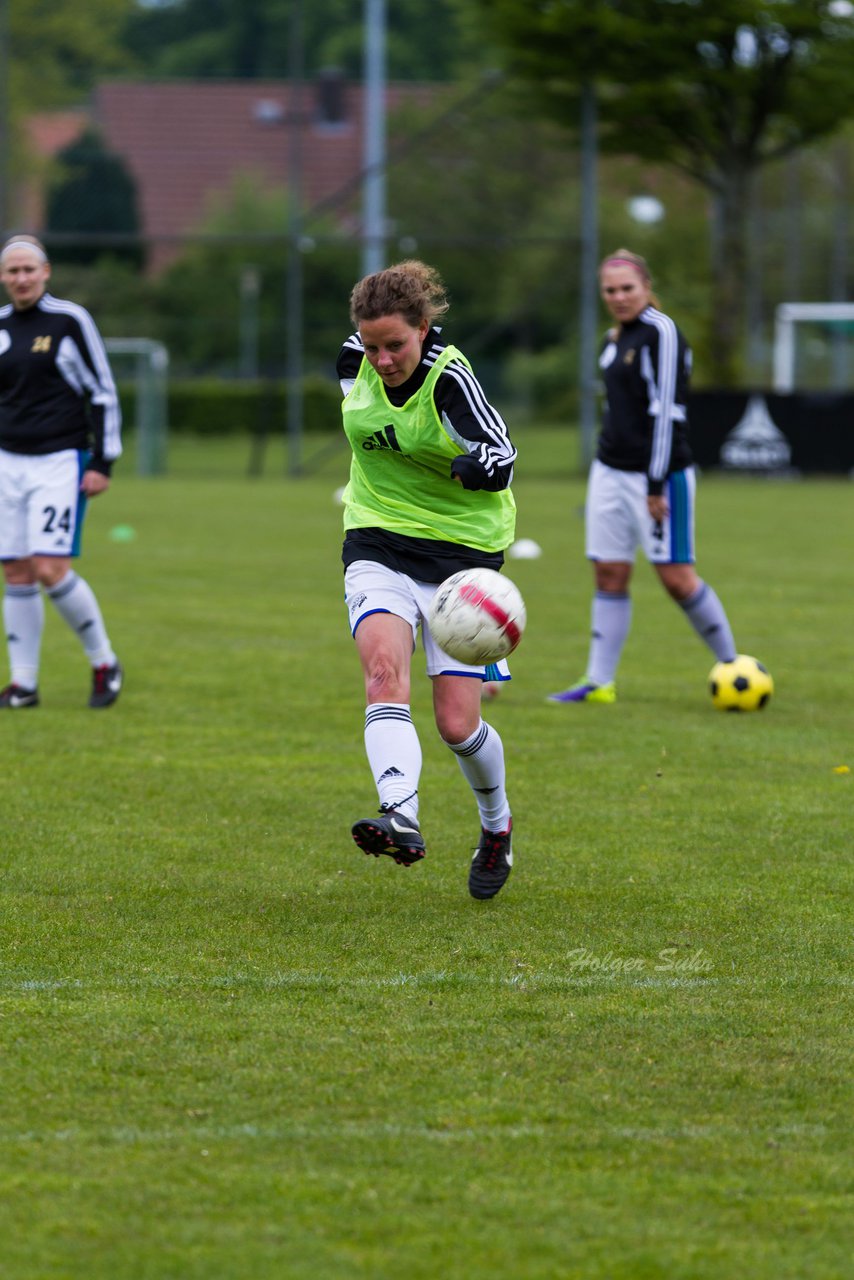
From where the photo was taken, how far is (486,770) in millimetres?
5488

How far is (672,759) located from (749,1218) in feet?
15.2

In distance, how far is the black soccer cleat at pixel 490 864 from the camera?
5.50 metres

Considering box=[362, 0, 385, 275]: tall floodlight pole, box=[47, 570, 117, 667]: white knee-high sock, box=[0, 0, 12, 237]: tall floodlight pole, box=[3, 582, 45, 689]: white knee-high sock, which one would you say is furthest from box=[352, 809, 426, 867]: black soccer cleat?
box=[0, 0, 12, 237]: tall floodlight pole

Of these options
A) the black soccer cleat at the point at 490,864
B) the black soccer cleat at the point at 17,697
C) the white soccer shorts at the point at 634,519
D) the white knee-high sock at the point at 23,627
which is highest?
the white soccer shorts at the point at 634,519

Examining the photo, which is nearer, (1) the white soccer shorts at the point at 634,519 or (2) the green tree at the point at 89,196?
(1) the white soccer shorts at the point at 634,519

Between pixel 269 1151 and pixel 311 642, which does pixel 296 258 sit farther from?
pixel 269 1151

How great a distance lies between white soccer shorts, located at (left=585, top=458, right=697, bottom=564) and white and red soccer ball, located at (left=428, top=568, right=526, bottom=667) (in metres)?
3.72

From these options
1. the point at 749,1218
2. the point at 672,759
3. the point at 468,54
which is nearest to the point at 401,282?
the point at 749,1218

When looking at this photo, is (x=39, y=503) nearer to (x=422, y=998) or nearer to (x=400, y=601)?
(x=400, y=601)

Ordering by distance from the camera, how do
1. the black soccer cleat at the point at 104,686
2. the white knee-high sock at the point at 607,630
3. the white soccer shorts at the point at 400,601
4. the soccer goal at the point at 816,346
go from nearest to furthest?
the white soccer shorts at the point at 400,601, the black soccer cleat at the point at 104,686, the white knee-high sock at the point at 607,630, the soccer goal at the point at 816,346

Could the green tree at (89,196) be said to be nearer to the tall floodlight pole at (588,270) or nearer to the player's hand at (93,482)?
the tall floodlight pole at (588,270)

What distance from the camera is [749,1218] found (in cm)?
326

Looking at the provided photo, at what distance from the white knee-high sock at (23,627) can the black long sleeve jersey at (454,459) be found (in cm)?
375

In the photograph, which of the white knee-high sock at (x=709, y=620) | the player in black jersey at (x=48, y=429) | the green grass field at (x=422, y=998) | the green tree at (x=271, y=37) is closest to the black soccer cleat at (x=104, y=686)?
the green grass field at (x=422, y=998)
